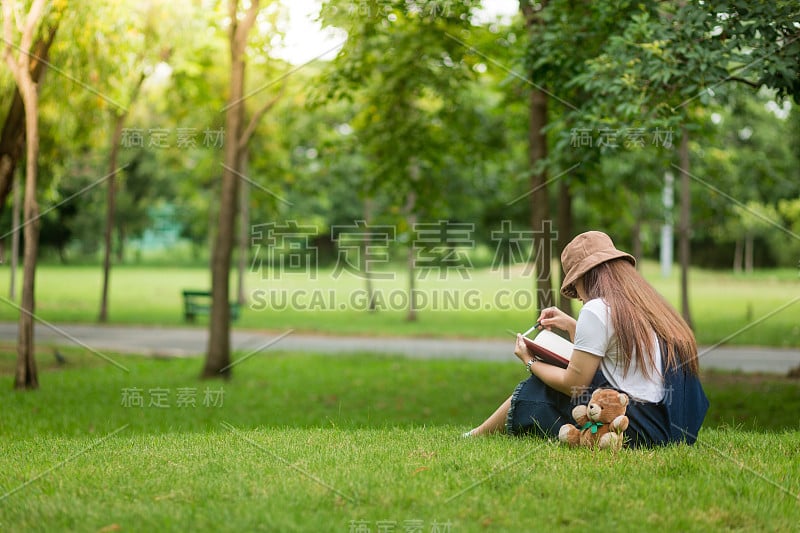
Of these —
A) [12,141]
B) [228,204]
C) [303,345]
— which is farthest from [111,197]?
[12,141]

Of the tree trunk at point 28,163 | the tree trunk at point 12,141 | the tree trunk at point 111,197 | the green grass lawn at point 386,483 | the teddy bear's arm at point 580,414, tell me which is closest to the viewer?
the green grass lawn at point 386,483

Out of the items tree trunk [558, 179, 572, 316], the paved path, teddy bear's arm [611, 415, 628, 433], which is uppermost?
tree trunk [558, 179, 572, 316]

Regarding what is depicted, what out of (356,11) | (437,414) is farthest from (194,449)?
(356,11)

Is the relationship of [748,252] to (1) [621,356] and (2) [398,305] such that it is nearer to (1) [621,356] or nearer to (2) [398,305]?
(2) [398,305]

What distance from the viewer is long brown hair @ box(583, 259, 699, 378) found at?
15.9 ft

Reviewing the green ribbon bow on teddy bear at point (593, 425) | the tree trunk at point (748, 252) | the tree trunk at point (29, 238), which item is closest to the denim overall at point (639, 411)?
the green ribbon bow on teddy bear at point (593, 425)

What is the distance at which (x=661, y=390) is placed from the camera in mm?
5082

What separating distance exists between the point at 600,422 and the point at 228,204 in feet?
34.2

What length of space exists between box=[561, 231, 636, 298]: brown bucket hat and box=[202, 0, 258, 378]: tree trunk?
31.7 feet

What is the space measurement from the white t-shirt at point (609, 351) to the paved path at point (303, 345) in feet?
35.3

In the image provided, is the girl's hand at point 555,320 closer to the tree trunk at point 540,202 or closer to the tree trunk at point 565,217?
the tree trunk at point 540,202

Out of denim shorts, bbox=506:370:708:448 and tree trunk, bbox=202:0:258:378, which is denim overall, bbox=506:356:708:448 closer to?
denim shorts, bbox=506:370:708:448

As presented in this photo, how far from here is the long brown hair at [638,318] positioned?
191 inches

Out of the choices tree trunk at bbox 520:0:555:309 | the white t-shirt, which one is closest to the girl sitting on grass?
the white t-shirt
